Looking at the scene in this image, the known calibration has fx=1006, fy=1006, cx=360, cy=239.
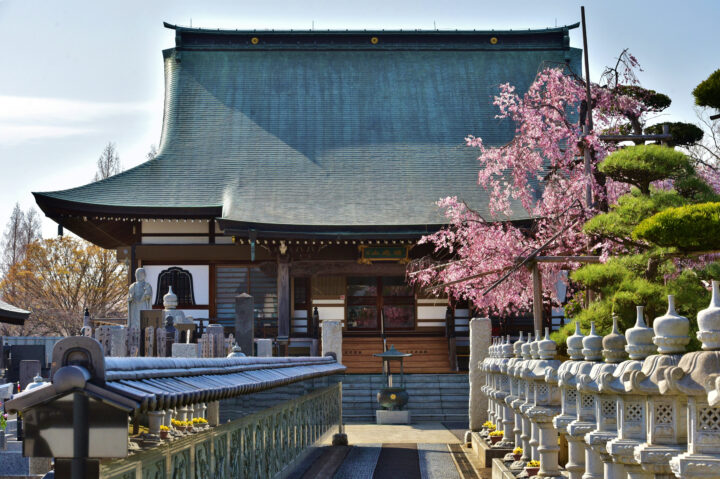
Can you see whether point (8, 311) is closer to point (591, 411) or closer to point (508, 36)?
point (591, 411)

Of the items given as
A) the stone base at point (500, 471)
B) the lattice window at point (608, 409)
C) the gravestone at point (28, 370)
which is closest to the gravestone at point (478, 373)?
the stone base at point (500, 471)

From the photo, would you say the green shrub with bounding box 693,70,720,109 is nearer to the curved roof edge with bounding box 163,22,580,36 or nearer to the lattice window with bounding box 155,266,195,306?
the lattice window with bounding box 155,266,195,306

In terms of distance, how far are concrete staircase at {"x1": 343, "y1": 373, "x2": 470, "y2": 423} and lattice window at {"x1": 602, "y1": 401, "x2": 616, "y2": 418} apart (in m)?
18.5

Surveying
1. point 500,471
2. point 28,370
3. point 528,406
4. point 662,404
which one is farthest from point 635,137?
point 28,370

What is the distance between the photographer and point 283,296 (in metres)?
30.6

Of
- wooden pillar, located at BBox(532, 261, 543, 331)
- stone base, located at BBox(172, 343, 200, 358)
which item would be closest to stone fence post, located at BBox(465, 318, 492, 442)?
wooden pillar, located at BBox(532, 261, 543, 331)

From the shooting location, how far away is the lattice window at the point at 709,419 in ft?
18.1

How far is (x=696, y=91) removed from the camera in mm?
12172

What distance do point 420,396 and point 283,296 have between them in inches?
231

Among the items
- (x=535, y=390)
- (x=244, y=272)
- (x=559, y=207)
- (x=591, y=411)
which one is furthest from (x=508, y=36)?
(x=591, y=411)

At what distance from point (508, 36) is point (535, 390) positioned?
3110 centimetres

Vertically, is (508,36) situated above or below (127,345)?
above

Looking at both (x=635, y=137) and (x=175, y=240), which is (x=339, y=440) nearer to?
(x=635, y=137)

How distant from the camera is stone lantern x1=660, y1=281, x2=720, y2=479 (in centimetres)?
544
